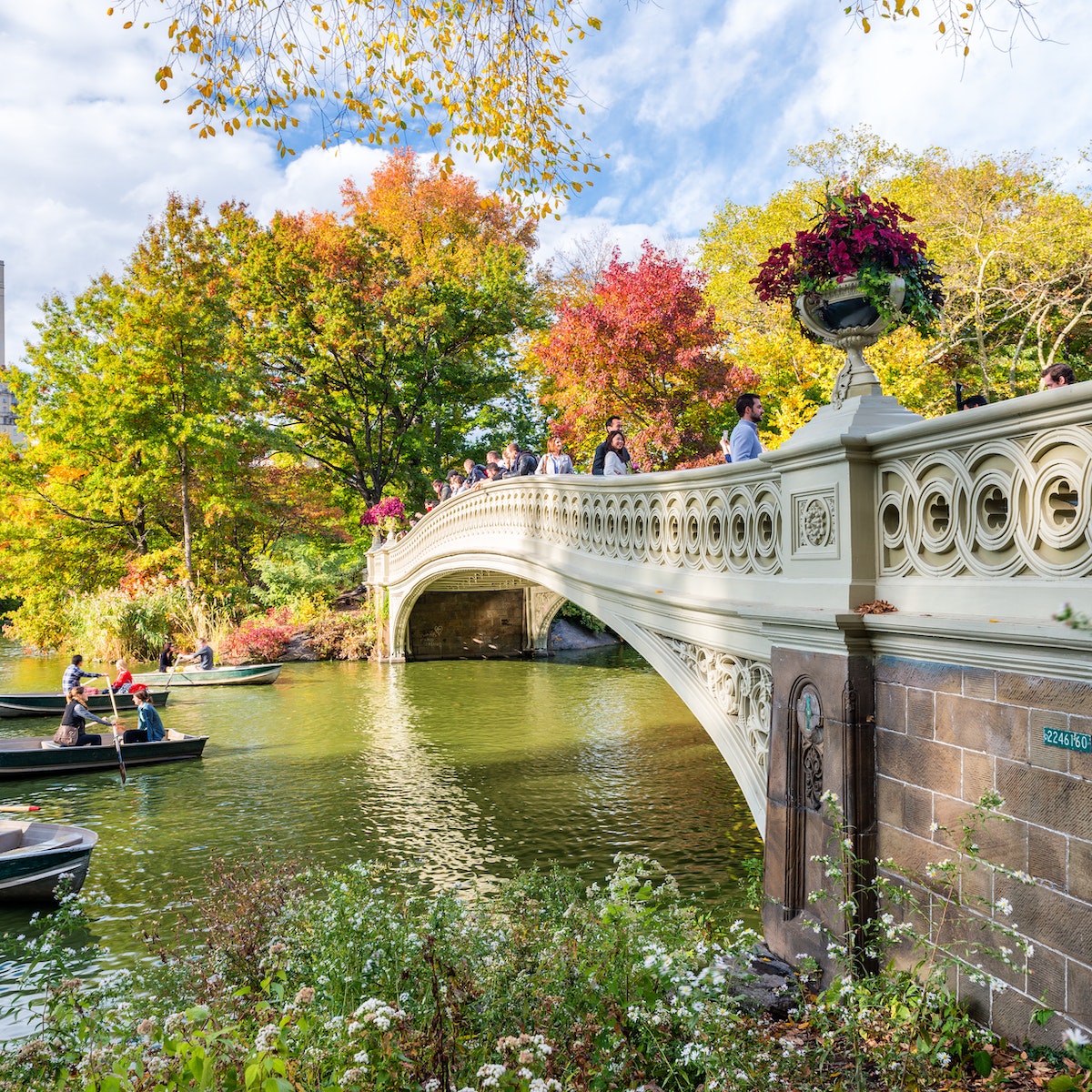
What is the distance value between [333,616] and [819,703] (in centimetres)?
2189

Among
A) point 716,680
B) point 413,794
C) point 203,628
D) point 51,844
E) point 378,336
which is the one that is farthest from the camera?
point 378,336

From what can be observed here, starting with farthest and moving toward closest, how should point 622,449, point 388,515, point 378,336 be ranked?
point 378,336
point 388,515
point 622,449

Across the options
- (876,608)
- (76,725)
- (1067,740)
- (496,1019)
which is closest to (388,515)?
(76,725)

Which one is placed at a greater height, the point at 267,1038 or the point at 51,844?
the point at 267,1038

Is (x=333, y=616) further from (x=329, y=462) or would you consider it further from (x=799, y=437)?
(x=799, y=437)

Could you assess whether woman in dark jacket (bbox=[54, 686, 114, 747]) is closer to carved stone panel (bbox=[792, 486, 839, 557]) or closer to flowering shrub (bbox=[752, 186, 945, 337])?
carved stone panel (bbox=[792, 486, 839, 557])

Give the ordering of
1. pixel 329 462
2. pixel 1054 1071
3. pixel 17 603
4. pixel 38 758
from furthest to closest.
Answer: pixel 17 603
pixel 329 462
pixel 38 758
pixel 1054 1071

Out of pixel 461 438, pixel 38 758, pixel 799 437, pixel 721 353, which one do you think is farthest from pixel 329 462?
pixel 799 437

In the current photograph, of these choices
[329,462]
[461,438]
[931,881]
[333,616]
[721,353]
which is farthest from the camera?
[461,438]

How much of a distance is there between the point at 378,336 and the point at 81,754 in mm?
17146

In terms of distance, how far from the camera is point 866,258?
15.6 feet

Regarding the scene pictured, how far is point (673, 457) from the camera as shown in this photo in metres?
20.0

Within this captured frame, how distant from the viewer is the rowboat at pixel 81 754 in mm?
11539

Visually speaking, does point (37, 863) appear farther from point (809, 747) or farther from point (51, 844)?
point (809, 747)
